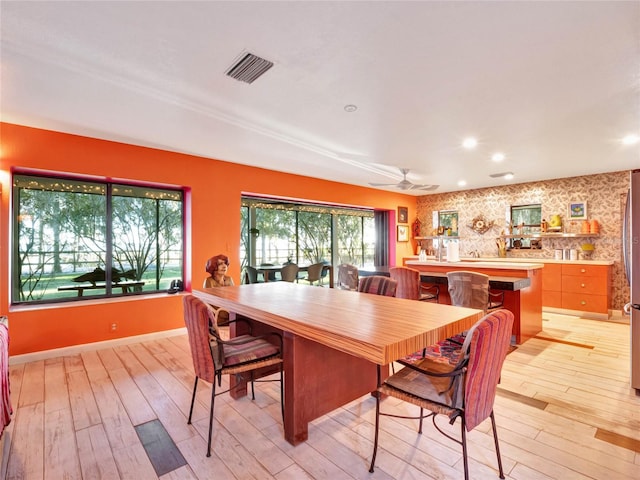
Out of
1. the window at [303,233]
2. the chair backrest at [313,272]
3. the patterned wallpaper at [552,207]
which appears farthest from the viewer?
the chair backrest at [313,272]

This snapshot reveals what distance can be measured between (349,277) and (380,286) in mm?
1549

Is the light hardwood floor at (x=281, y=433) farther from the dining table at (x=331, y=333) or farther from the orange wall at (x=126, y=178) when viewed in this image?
the orange wall at (x=126, y=178)

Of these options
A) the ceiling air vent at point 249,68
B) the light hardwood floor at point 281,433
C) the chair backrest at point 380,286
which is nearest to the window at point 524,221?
the light hardwood floor at point 281,433

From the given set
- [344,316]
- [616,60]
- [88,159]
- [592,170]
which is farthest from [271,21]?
[592,170]

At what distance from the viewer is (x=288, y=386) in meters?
2.01

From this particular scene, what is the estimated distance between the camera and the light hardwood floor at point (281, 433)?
1.83 meters

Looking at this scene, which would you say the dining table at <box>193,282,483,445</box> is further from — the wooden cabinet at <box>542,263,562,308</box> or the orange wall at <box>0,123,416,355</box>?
the wooden cabinet at <box>542,263,562,308</box>

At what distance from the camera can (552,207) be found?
6508 mm

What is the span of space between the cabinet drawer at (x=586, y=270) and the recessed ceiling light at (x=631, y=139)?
2382 mm

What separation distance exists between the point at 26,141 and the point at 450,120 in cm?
460

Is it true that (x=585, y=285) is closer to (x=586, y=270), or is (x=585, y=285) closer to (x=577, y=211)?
(x=586, y=270)

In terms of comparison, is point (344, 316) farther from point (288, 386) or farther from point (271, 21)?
point (271, 21)

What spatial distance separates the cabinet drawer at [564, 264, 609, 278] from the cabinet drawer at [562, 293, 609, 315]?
0.37 m

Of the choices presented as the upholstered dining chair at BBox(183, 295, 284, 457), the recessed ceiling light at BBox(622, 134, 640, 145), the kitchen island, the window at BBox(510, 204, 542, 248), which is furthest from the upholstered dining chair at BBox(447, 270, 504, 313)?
the window at BBox(510, 204, 542, 248)
